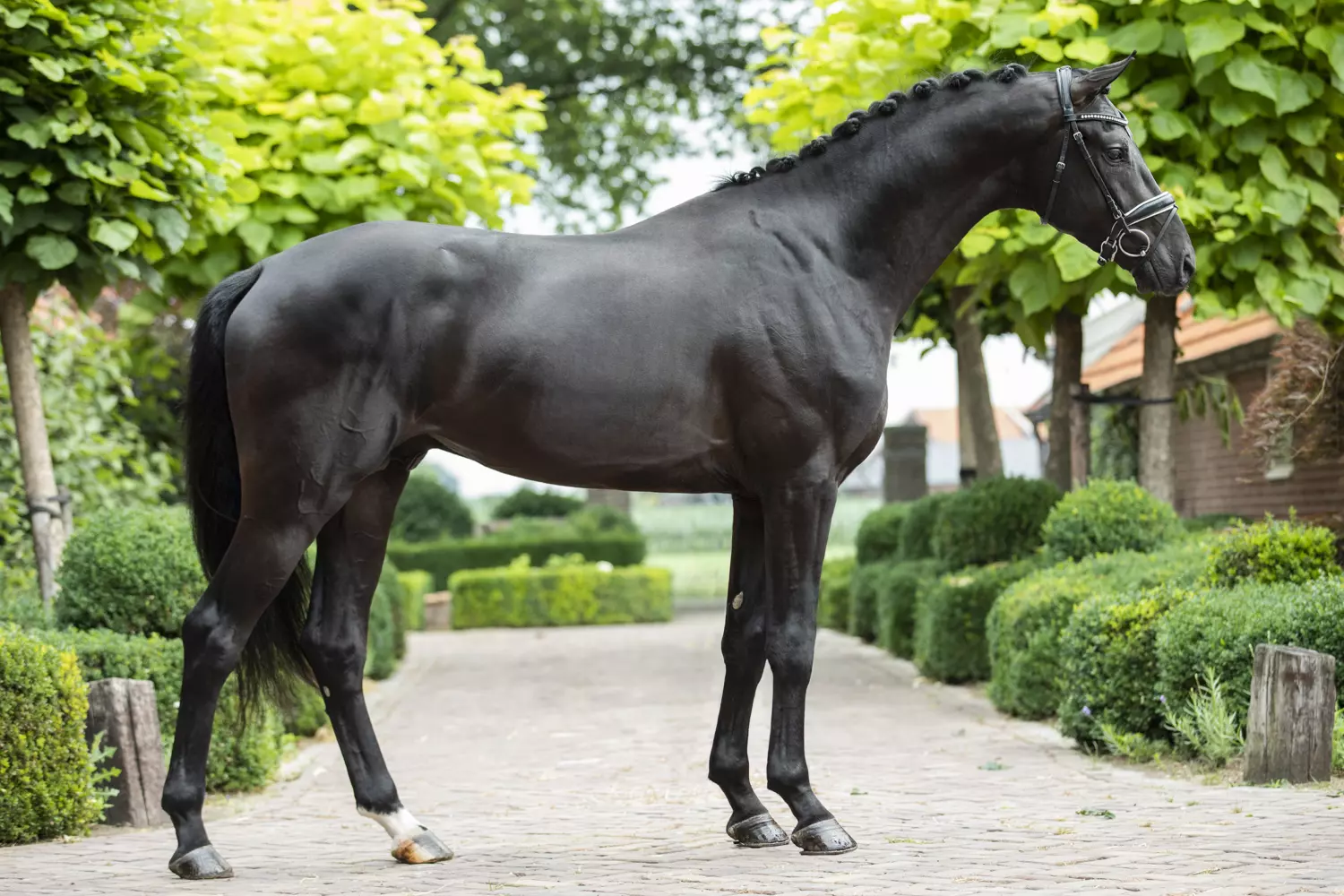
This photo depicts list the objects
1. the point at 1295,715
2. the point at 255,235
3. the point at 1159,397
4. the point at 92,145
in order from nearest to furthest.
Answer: the point at 1295,715
the point at 92,145
the point at 255,235
the point at 1159,397

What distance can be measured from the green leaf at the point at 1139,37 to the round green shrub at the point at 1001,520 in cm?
382

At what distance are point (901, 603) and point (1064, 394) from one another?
2.45 metres

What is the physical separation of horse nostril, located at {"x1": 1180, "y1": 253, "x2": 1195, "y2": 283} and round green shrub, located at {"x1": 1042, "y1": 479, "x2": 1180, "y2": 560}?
514 cm

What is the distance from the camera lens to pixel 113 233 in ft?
22.6

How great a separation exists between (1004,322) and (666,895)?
1130cm

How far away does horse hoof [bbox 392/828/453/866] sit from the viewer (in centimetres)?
488

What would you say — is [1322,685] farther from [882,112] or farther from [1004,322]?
[1004,322]

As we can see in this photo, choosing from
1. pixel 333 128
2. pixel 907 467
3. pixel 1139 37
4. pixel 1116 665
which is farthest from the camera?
pixel 907 467

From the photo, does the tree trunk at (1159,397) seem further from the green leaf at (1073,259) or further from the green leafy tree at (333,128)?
the green leafy tree at (333,128)

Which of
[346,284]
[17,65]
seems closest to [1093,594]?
[346,284]

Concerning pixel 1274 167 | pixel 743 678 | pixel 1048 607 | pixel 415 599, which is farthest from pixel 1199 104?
pixel 415 599

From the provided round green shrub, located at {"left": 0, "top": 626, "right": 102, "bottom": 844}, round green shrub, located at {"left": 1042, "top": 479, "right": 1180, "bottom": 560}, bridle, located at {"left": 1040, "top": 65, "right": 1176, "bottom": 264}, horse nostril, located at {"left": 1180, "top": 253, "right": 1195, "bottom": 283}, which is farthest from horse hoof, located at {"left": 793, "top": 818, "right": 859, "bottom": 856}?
round green shrub, located at {"left": 1042, "top": 479, "right": 1180, "bottom": 560}

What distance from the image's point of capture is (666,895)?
165 inches

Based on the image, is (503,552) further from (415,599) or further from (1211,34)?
(1211,34)
